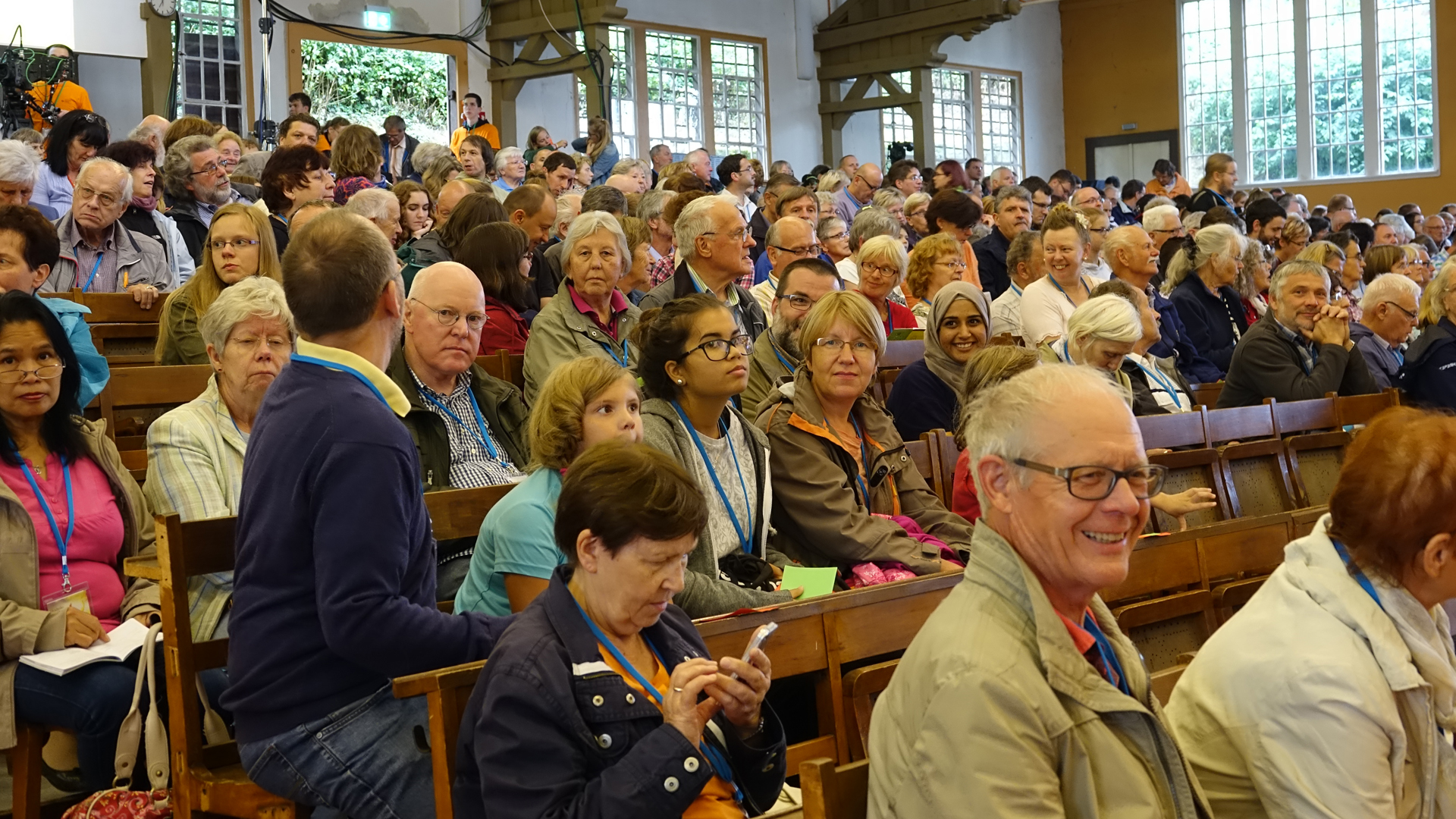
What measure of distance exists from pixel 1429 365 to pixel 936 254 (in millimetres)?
2131

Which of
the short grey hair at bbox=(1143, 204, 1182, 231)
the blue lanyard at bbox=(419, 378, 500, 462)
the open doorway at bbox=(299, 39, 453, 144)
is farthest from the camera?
the open doorway at bbox=(299, 39, 453, 144)

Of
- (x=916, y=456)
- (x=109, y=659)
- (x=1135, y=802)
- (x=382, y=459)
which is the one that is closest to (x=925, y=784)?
(x=1135, y=802)

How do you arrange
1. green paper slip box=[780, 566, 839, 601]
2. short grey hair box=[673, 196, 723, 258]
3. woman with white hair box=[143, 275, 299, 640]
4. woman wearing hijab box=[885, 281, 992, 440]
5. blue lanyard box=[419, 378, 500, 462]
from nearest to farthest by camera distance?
green paper slip box=[780, 566, 839, 601] < woman with white hair box=[143, 275, 299, 640] < blue lanyard box=[419, 378, 500, 462] < woman wearing hijab box=[885, 281, 992, 440] < short grey hair box=[673, 196, 723, 258]

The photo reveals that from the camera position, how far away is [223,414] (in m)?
3.12

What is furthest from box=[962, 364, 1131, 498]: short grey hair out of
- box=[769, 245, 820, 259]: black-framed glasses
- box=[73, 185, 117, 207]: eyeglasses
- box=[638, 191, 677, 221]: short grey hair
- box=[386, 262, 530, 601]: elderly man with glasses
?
box=[638, 191, 677, 221]: short grey hair

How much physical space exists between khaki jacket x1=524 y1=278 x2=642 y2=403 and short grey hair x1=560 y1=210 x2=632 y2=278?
0.43 feet

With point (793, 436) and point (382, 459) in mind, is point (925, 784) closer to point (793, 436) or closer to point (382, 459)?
point (382, 459)

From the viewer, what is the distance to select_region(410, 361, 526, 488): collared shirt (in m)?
3.29

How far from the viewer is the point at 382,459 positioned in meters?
1.95

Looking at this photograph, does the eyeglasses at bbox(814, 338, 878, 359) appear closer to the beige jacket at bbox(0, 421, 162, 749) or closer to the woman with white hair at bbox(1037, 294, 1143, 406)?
the woman with white hair at bbox(1037, 294, 1143, 406)

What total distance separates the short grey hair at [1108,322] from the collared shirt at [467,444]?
2.10 meters

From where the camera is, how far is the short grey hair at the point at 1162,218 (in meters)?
8.68

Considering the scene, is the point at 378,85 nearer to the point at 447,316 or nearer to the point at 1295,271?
the point at 1295,271

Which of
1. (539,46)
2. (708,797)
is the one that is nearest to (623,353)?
(708,797)
